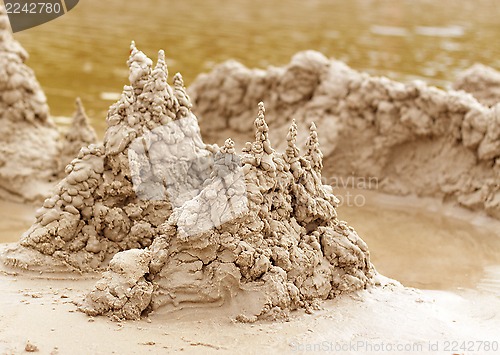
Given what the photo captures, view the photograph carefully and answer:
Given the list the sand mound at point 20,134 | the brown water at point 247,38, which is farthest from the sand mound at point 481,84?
the sand mound at point 20,134

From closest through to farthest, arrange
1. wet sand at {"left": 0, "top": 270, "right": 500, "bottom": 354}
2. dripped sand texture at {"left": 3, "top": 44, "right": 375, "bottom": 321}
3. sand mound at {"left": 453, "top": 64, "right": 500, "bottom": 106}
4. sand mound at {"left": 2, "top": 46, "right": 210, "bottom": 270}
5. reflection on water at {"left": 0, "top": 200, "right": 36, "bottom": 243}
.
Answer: wet sand at {"left": 0, "top": 270, "right": 500, "bottom": 354}, dripped sand texture at {"left": 3, "top": 44, "right": 375, "bottom": 321}, sand mound at {"left": 2, "top": 46, "right": 210, "bottom": 270}, reflection on water at {"left": 0, "top": 200, "right": 36, "bottom": 243}, sand mound at {"left": 453, "top": 64, "right": 500, "bottom": 106}

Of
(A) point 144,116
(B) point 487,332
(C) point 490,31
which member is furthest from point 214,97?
(C) point 490,31

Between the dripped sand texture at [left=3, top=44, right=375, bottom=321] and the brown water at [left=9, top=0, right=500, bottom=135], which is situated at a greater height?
the dripped sand texture at [left=3, top=44, right=375, bottom=321]

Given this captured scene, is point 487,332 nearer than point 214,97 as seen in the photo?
Yes

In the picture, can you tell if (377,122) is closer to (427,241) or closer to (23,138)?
(427,241)

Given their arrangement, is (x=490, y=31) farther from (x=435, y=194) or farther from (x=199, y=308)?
(x=199, y=308)

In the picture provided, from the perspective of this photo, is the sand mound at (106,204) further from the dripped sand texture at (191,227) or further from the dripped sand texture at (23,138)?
the dripped sand texture at (23,138)

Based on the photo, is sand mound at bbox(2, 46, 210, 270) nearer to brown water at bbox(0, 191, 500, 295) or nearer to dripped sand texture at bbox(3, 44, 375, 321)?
dripped sand texture at bbox(3, 44, 375, 321)

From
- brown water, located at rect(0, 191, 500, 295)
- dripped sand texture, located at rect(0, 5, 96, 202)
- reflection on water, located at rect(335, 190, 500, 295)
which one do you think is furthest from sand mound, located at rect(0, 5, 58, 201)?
reflection on water, located at rect(335, 190, 500, 295)
